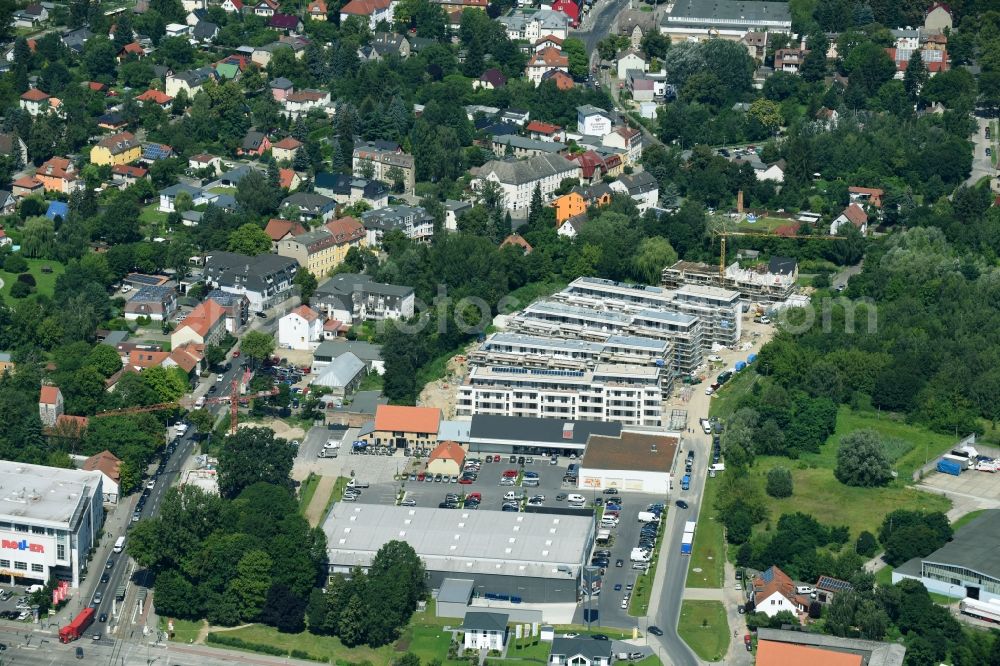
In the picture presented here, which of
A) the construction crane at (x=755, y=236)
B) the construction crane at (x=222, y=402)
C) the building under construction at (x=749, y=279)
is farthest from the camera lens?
the construction crane at (x=755, y=236)

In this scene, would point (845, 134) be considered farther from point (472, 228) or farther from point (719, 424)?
point (719, 424)

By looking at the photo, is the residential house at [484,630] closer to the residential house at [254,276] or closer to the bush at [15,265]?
the residential house at [254,276]

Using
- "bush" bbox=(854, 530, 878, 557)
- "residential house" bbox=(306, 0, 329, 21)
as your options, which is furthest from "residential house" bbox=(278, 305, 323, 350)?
"residential house" bbox=(306, 0, 329, 21)

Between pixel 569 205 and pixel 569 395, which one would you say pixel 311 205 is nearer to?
pixel 569 205

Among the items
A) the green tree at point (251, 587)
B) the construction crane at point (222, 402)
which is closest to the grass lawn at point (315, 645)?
the green tree at point (251, 587)

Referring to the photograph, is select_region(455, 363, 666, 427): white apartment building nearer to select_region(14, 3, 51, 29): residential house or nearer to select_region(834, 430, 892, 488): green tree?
select_region(834, 430, 892, 488): green tree
